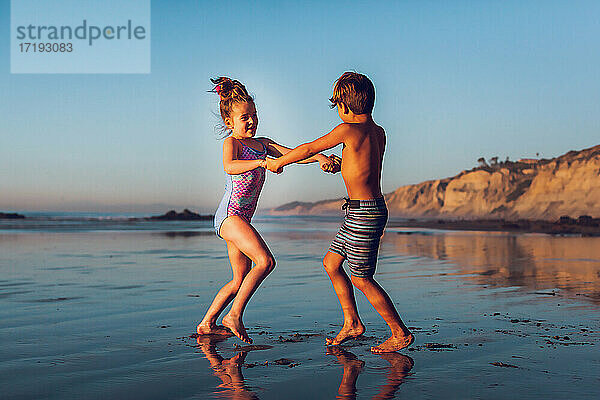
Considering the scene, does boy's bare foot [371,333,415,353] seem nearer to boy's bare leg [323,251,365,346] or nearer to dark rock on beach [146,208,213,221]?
boy's bare leg [323,251,365,346]

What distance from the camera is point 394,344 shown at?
14.4ft

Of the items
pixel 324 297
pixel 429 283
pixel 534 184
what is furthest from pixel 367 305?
pixel 534 184

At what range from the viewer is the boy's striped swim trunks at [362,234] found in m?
4.58

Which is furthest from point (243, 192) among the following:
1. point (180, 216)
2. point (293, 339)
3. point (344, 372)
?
point (180, 216)

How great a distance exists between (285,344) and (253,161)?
1432mm

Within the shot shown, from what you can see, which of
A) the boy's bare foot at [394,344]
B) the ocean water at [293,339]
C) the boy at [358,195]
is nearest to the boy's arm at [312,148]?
the boy at [358,195]

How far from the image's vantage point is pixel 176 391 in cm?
335

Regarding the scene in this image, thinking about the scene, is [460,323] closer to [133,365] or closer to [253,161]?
[253,161]

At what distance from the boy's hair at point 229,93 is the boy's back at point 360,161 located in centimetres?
115

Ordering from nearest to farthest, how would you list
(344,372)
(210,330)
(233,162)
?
(344,372), (210,330), (233,162)

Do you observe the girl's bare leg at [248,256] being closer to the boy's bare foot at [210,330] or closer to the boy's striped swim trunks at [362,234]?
the boy's bare foot at [210,330]

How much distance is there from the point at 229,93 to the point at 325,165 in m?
1.20

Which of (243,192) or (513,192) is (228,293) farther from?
(513,192)

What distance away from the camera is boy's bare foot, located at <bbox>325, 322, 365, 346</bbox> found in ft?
15.0
